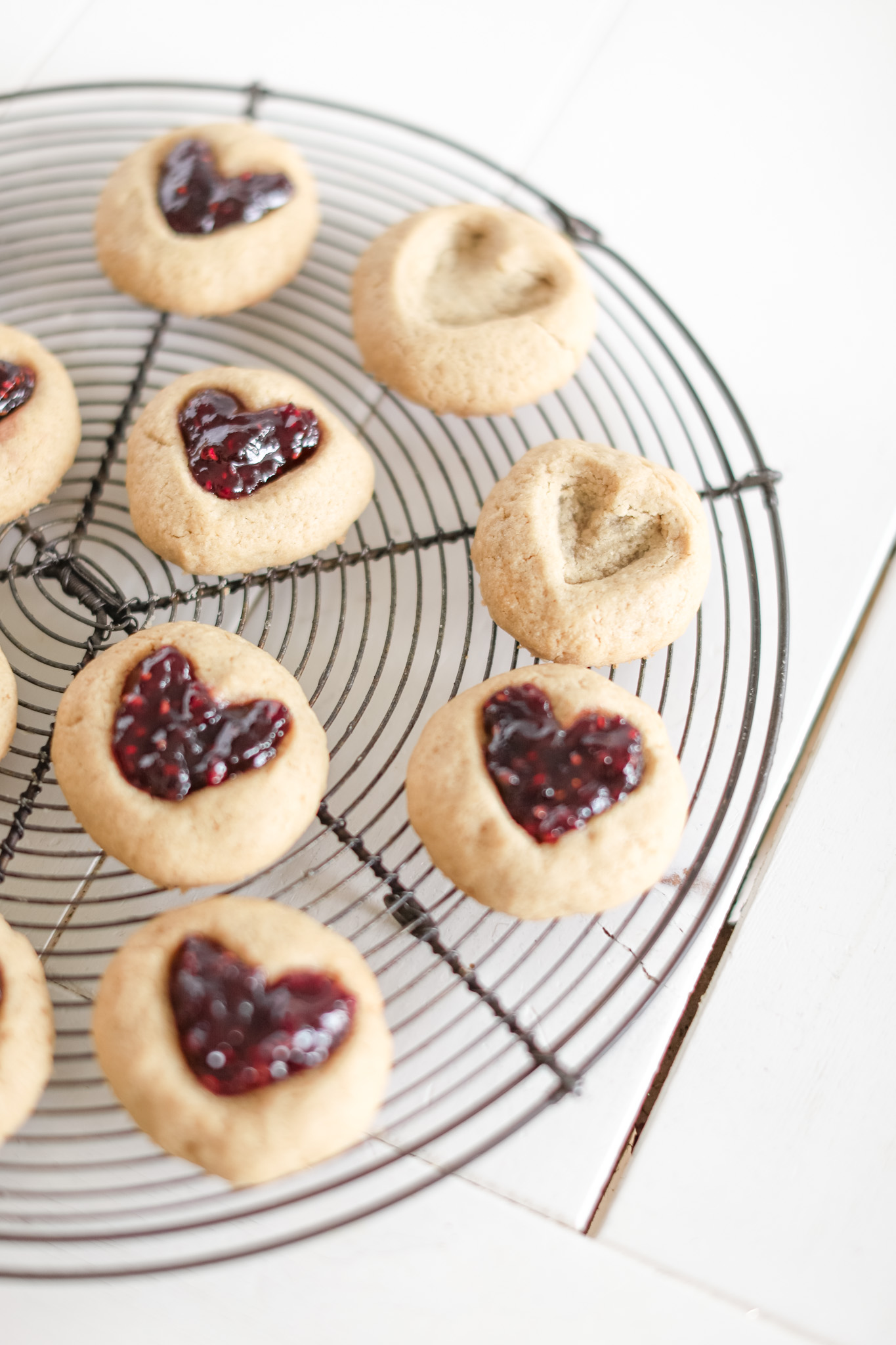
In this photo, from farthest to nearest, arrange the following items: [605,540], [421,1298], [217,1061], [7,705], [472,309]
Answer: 1. [472,309]
2. [605,540]
3. [7,705]
4. [421,1298]
5. [217,1061]

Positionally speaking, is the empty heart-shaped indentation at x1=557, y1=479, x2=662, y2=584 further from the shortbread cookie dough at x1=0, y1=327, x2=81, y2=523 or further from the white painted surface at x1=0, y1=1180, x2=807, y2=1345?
the white painted surface at x1=0, y1=1180, x2=807, y2=1345

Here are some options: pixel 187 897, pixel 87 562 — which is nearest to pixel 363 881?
pixel 187 897

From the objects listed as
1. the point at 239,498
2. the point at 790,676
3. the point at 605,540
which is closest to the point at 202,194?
the point at 239,498

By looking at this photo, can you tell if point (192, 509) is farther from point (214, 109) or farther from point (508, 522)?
point (214, 109)

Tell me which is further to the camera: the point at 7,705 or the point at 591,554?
the point at 591,554

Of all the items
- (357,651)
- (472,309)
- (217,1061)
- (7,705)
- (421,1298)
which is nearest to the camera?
(217,1061)

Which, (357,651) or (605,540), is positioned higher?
(605,540)

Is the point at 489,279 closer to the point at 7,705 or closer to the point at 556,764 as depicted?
the point at 556,764
